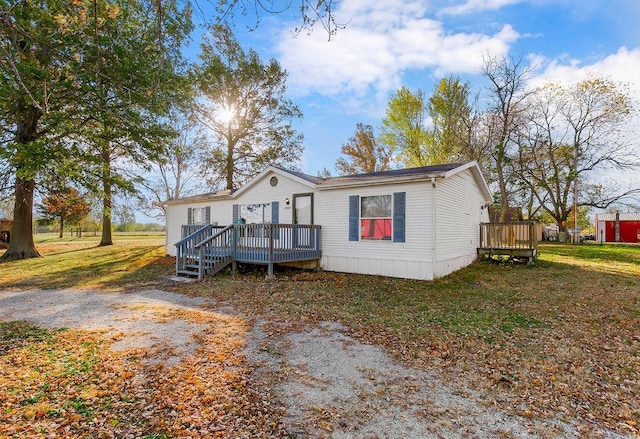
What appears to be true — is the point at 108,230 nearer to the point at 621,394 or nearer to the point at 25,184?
the point at 25,184

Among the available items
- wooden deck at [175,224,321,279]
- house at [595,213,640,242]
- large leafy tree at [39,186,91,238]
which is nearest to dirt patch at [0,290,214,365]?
wooden deck at [175,224,321,279]

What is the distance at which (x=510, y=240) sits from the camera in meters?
12.4

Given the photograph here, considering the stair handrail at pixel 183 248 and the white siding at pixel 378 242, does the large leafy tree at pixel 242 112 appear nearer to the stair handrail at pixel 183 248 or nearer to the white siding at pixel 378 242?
the stair handrail at pixel 183 248

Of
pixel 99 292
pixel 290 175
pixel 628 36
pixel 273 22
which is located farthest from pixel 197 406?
pixel 628 36

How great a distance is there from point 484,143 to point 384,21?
21.4 metres

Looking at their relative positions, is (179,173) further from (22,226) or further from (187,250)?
(187,250)

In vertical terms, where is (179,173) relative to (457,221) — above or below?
above

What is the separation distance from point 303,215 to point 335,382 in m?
8.55

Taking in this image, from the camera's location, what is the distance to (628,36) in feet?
46.8

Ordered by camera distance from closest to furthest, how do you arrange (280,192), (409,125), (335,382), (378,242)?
(335,382)
(378,242)
(280,192)
(409,125)

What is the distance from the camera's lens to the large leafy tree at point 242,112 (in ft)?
67.8

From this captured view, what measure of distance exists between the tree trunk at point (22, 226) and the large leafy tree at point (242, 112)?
913 centimetres

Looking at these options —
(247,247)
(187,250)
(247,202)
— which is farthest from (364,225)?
(187,250)

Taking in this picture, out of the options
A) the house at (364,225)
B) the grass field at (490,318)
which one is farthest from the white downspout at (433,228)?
the grass field at (490,318)
